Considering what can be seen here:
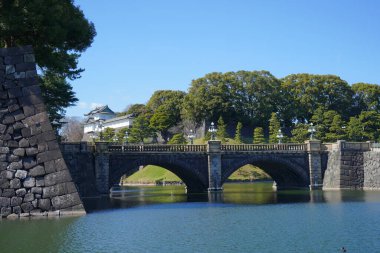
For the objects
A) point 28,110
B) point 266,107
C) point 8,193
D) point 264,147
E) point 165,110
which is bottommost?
point 8,193

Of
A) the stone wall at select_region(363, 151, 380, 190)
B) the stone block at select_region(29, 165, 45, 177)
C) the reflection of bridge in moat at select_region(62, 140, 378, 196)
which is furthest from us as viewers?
the stone wall at select_region(363, 151, 380, 190)

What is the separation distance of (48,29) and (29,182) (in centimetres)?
841

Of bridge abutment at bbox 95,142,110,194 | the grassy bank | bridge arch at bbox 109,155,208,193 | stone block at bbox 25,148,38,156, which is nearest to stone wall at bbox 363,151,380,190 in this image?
bridge arch at bbox 109,155,208,193

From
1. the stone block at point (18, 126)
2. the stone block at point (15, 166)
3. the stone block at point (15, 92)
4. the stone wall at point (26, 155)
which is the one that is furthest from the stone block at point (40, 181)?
the stone block at point (15, 92)

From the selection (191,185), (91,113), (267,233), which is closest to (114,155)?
(191,185)

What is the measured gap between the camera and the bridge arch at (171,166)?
174 ft

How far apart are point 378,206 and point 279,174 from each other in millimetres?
29902

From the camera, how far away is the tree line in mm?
88000

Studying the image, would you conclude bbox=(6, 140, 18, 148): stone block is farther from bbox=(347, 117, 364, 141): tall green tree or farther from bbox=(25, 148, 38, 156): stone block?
bbox=(347, 117, 364, 141): tall green tree

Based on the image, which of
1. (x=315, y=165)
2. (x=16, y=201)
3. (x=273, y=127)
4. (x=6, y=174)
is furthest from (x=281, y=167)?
(x=6, y=174)

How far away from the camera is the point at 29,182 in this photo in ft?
87.5

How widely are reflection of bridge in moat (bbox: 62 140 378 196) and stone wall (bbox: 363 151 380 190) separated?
2.91 feet

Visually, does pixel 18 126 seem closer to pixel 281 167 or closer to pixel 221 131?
pixel 281 167

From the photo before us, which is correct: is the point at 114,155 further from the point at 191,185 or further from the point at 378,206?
the point at 378,206
